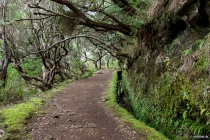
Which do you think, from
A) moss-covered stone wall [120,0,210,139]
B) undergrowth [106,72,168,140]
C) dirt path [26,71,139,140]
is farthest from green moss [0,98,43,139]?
moss-covered stone wall [120,0,210,139]

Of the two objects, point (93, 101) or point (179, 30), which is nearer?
point (179, 30)

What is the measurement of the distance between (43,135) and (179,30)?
470 centimetres

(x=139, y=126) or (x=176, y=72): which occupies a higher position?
(x=176, y=72)

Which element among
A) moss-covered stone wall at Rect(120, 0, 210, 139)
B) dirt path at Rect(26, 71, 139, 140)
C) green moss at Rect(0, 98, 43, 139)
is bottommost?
→ dirt path at Rect(26, 71, 139, 140)

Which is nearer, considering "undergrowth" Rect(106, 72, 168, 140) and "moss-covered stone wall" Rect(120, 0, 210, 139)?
"moss-covered stone wall" Rect(120, 0, 210, 139)

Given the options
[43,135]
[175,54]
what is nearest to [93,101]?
[43,135]

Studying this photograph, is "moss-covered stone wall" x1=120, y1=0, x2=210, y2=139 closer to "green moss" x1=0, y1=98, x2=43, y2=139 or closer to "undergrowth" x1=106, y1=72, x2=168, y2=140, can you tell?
"undergrowth" x1=106, y1=72, x2=168, y2=140

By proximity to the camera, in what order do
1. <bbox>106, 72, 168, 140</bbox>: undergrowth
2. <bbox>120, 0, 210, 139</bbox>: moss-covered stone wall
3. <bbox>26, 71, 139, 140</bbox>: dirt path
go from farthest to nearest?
<bbox>26, 71, 139, 140</bbox>: dirt path → <bbox>106, 72, 168, 140</bbox>: undergrowth → <bbox>120, 0, 210, 139</bbox>: moss-covered stone wall

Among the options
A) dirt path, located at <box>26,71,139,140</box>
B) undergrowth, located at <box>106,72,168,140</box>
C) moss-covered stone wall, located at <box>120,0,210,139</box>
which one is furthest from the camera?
dirt path, located at <box>26,71,139,140</box>

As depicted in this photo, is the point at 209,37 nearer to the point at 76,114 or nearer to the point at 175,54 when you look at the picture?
the point at 175,54

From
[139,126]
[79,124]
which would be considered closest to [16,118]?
[79,124]

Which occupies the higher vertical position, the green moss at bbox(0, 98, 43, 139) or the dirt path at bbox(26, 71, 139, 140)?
the green moss at bbox(0, 98, 43, 139)

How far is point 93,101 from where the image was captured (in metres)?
7.29

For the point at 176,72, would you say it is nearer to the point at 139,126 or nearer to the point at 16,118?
the point at 139,126
